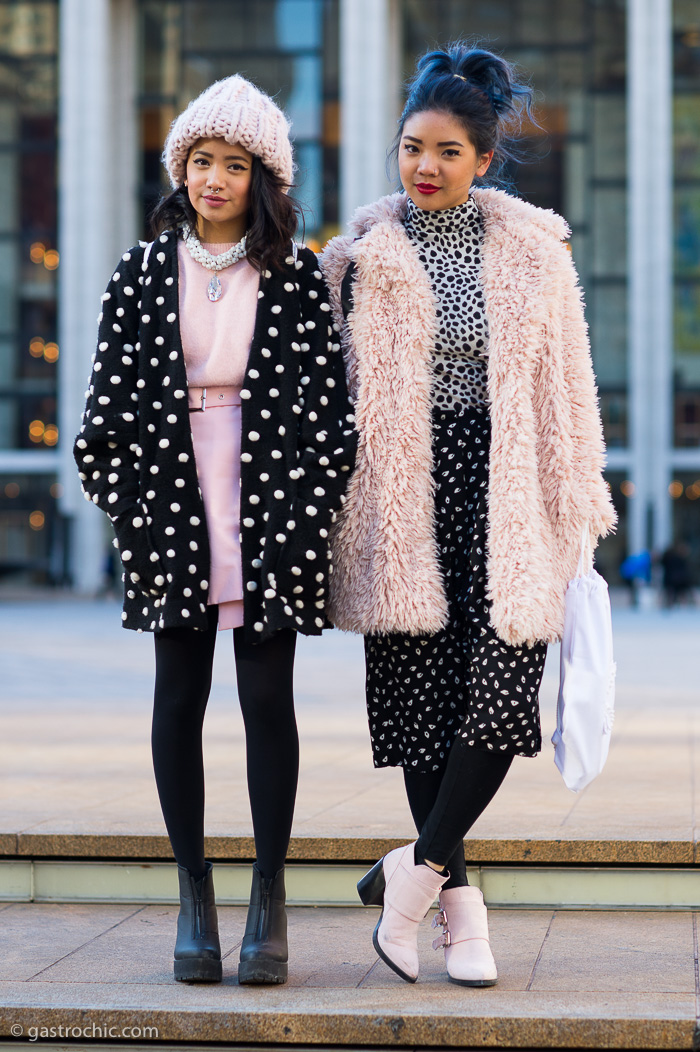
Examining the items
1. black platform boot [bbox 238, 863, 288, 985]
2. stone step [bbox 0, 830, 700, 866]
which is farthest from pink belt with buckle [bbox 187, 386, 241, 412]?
stone step [bbox 0, 830, 700, 866]

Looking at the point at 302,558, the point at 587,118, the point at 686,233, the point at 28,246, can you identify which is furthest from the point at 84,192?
the point at 302,558

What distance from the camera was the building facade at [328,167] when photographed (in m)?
39.1

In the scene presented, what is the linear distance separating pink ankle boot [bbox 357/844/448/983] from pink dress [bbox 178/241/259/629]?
67 centimetres

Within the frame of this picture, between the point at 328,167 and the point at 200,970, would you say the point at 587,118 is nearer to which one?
the point at 328,167

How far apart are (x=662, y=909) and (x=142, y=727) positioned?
14.4 feet

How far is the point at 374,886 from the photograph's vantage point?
322 centimetres

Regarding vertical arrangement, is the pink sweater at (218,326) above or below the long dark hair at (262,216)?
below

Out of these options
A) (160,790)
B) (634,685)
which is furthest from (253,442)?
(634,685)

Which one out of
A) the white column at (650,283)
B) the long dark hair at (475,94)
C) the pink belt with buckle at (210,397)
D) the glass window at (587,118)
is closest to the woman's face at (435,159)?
the long dark hair at (475,94)

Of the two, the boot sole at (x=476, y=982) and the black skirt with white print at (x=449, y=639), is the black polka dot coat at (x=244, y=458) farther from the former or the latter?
the boot sole at (x=476, y=982)

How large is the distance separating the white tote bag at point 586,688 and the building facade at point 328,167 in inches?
1414

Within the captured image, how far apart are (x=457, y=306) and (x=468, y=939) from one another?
1.46m

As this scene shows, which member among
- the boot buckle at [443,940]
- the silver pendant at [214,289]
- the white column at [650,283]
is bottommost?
the boot buckle at [443,940]

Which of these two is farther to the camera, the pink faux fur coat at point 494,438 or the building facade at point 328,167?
the building facade at point 328,167
